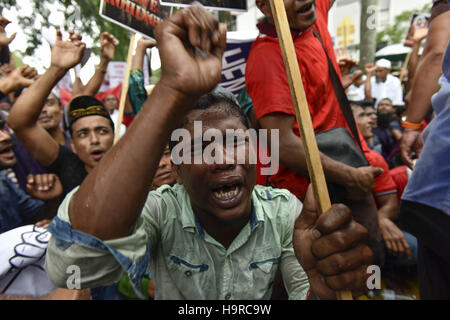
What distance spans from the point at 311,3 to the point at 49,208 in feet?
7.33

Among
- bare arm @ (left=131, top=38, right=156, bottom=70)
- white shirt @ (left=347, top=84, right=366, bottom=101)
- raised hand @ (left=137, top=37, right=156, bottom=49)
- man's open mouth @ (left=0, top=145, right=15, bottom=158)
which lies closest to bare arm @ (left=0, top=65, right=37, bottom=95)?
man's open mouth @ (left=0, top=145, right=15, bottom=158)

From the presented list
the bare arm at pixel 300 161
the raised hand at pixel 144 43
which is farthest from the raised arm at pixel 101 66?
the bare arm at pixel 300 161

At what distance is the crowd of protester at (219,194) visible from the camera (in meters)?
0.90

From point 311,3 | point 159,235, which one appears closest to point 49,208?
point 159,235

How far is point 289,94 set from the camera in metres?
1.78

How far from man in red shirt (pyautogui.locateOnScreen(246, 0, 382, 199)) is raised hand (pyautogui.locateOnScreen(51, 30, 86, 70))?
49.6 inches

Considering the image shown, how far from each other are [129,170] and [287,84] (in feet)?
3.77

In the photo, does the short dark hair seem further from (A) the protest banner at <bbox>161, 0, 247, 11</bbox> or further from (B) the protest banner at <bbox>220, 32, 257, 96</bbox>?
(B) the protest banner at <bbox>220, 32, 257, 96</bbox>

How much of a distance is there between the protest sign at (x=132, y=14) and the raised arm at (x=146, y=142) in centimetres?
178

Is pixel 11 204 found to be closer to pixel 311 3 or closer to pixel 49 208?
pixel 49 208

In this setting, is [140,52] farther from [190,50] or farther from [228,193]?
[190,50]

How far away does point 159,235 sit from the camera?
145 cm

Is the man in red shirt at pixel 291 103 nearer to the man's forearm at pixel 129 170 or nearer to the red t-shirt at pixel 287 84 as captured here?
the red t-shirt at pixel 287 84

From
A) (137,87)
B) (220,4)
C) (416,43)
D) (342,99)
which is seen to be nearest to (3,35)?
(137,87)
